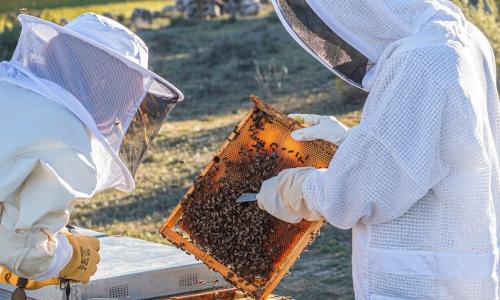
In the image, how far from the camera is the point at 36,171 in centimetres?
346

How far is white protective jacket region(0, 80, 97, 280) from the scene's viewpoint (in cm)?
343

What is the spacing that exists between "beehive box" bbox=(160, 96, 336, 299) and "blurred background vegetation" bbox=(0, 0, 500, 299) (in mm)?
1142

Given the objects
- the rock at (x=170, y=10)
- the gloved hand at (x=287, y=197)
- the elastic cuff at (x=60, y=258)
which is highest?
the gloved hand at (x=287, y=197)

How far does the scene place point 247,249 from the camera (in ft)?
12.9

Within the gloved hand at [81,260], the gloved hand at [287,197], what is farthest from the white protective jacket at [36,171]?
the gloved hand at [287,197]

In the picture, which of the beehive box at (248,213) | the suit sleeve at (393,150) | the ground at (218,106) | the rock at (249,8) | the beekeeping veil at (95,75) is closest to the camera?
the suit sleeve at (393,150)

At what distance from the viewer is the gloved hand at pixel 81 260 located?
380cm

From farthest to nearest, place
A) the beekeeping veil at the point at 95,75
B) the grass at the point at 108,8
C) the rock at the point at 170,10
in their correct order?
1. the grass at the point at 108,8
2. the rock at the point at 170,10
3. the beekeeping veil at the point at 95,75

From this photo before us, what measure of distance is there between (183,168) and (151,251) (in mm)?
4885

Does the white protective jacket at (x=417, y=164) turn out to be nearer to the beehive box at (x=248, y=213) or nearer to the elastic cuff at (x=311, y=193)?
the elastic cuff at (x=311, y=193)

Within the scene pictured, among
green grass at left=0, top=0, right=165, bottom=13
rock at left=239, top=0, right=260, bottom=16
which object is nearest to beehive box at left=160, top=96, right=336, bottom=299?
Result: rock at left=239, top=0, right=260, bottom=16

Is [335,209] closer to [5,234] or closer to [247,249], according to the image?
[247,249]

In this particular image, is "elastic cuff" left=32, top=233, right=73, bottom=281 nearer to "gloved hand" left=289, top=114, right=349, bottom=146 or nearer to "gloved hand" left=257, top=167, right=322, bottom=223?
"gloved hand" left=257, top=167, right=322, bottom=223

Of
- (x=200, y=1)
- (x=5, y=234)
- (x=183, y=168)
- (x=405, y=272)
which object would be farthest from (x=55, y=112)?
(x=200, y=1)
